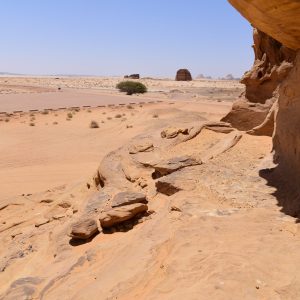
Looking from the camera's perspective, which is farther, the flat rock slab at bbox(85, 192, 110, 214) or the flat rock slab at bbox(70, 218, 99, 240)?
the flat rock slab at bbox(85, 192, 110, 214)

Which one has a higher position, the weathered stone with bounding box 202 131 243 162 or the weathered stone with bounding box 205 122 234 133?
the weathered stone with bounding box 205 122 234 133

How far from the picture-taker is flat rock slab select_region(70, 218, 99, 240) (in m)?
6.36

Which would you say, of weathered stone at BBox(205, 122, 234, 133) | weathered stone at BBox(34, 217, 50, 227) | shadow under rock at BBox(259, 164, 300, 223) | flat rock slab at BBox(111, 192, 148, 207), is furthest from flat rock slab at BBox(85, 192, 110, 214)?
weathered stone at BBox(205, 122, 234, 133)

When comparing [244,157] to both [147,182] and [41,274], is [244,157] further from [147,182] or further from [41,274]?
[41,274]

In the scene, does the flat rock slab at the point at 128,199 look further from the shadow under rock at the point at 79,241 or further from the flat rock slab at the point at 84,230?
the shadow under rock at the point at 79,241

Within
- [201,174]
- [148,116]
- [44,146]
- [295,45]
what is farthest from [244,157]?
[148,116]

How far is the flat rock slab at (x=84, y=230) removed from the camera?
6359 millimetres

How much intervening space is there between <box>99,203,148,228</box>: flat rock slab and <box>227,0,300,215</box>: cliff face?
2213 millimetres

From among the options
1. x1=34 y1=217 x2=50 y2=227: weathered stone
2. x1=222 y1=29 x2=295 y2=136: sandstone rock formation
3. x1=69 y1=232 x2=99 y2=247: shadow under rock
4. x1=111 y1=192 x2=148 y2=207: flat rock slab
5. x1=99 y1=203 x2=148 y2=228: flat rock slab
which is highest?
x1=222 y1=29 x2=295 y2=136: sandstone rock formation

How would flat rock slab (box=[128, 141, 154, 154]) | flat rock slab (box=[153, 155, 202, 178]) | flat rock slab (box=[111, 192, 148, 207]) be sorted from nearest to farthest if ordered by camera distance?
flat rock slab (box=[111, 192, 148, 207]) < flat rock slab (box=[153, 155, 202, 178]) < flat rock slab (box=[128, 141, 154, 154])

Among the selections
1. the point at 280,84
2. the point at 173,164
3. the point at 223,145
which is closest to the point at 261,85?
the point at 223,145

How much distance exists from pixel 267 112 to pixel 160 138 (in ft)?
9.21

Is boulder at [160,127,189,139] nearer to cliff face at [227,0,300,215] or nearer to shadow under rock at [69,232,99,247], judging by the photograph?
cliff face at [227,0,300,215]

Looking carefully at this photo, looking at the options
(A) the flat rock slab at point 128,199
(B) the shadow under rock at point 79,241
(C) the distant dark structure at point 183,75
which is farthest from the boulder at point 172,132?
(C) the distant dark structure at point 183,75
